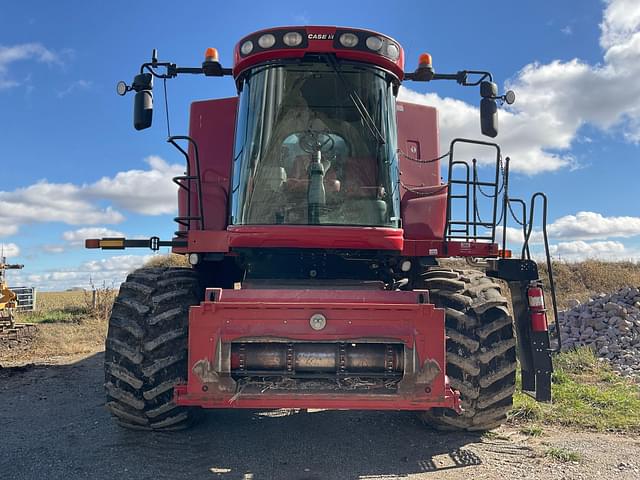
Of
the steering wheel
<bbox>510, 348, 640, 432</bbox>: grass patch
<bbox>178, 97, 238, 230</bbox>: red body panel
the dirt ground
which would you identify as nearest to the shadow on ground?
the dirt ground

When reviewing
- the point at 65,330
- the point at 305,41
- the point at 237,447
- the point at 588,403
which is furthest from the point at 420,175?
the point at 65,330

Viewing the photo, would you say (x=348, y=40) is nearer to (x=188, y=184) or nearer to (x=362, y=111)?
(x=362, y=111)

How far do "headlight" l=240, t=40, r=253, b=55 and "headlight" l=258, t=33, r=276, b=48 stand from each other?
0.11m

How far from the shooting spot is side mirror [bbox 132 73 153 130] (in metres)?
5.40

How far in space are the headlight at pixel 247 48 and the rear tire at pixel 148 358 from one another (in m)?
2.31

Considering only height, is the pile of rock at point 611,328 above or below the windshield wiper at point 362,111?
below

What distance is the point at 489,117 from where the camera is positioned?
5.65 m

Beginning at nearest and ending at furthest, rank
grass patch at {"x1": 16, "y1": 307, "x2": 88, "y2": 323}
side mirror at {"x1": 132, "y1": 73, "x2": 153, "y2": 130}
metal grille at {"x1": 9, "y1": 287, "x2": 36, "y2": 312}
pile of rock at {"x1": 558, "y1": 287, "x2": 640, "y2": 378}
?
side mirror at {"x1": 132, "y1": 73, "x2": 153, "y2": 130}, pile of rock at {"x1": 558, "y1": 287, "x2": 640, "y2": 378}, grass patch at {"x1": 16, "y1": 307, "x2": 88, "y2": 323}, metal grille at {"x1": 9, "y1": 287, "x2": 36, "y2": 312}

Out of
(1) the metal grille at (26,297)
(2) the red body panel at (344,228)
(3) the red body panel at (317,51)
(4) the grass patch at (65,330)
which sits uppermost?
(3) the red body panel at (317,51)

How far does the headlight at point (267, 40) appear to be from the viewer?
512cm

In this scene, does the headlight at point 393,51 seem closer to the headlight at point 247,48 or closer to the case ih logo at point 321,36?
the case ih logo at point 321,36

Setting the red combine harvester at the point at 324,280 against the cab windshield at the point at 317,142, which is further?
the cab windshield at the point at 317,142

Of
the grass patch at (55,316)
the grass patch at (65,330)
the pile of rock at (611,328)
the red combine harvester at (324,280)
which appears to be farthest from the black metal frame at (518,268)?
the grass patch at (55,316)

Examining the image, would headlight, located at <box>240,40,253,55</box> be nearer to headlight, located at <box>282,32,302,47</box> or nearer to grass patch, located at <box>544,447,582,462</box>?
headlight, located at <box>282,32,302,47</box>
